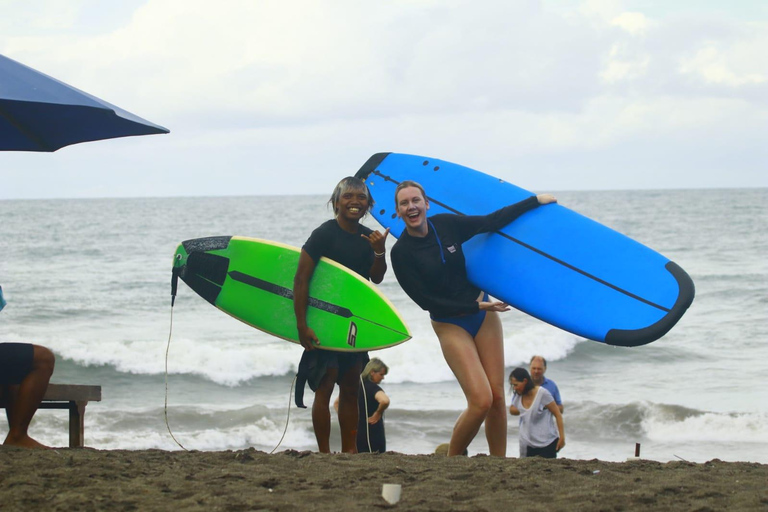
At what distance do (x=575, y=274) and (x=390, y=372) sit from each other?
7.76 metres

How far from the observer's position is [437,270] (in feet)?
13.0

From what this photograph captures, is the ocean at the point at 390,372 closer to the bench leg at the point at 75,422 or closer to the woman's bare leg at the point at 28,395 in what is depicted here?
the bench leg at the point at 75,422

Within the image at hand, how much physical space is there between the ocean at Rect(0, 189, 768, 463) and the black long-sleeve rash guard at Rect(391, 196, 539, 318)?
1.64 meters

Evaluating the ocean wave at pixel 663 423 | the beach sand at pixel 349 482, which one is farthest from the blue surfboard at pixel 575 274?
the ocean wave at pixel 663 423

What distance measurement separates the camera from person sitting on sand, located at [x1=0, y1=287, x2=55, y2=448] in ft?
12.3

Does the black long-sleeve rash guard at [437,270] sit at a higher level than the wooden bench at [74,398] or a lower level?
higher

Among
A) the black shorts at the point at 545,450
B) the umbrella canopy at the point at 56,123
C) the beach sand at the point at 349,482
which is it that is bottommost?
the black shorts at the point at 545,450

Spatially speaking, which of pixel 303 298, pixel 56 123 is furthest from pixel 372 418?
pixel 56 123

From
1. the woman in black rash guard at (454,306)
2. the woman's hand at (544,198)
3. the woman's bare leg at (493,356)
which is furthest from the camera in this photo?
the woman's hand at (544,198)

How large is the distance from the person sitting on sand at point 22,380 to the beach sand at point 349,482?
233mm

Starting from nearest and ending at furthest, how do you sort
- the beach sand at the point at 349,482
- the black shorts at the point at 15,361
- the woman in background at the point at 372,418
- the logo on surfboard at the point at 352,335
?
1. the beach sand at the point at 349,482
2. the black shorts at the point at 15,361
3. the logo on surfboard at the point at 352,335
4. the woman in background at the point at 372,418

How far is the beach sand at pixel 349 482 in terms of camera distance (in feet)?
9.21

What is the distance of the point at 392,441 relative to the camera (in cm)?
882

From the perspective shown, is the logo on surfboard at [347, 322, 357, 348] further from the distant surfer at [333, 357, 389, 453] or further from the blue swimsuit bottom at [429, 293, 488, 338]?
the distant surfer at [333, 357, 389, 453]
